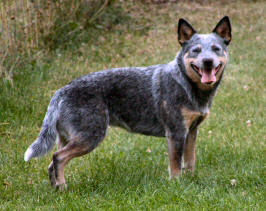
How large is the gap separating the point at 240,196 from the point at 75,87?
2050 mm

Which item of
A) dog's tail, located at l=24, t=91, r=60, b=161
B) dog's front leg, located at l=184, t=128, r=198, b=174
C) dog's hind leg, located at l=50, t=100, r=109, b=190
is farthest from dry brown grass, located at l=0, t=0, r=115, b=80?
dog's front leg, located at l=184, t=128, r=198, b=174

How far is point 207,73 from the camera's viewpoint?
4512 millimetres

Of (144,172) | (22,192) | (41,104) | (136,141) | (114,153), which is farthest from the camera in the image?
(41,104)

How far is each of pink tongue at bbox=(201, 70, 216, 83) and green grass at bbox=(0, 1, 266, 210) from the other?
106cm

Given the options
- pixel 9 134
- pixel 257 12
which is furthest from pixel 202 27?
pixel 9 134

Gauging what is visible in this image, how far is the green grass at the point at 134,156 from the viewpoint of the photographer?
4.29 metres

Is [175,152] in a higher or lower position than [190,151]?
higher

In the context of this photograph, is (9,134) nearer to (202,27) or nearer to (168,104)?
(168,104)

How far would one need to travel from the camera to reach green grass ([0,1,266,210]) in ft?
14.1

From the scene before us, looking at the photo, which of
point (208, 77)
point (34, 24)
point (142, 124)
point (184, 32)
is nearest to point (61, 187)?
point (142, 124)

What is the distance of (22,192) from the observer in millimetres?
4680

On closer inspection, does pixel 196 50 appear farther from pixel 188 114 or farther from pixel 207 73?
pixel 188 114

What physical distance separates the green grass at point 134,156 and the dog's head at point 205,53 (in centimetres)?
109

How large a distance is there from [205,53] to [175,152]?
3.56 feet
